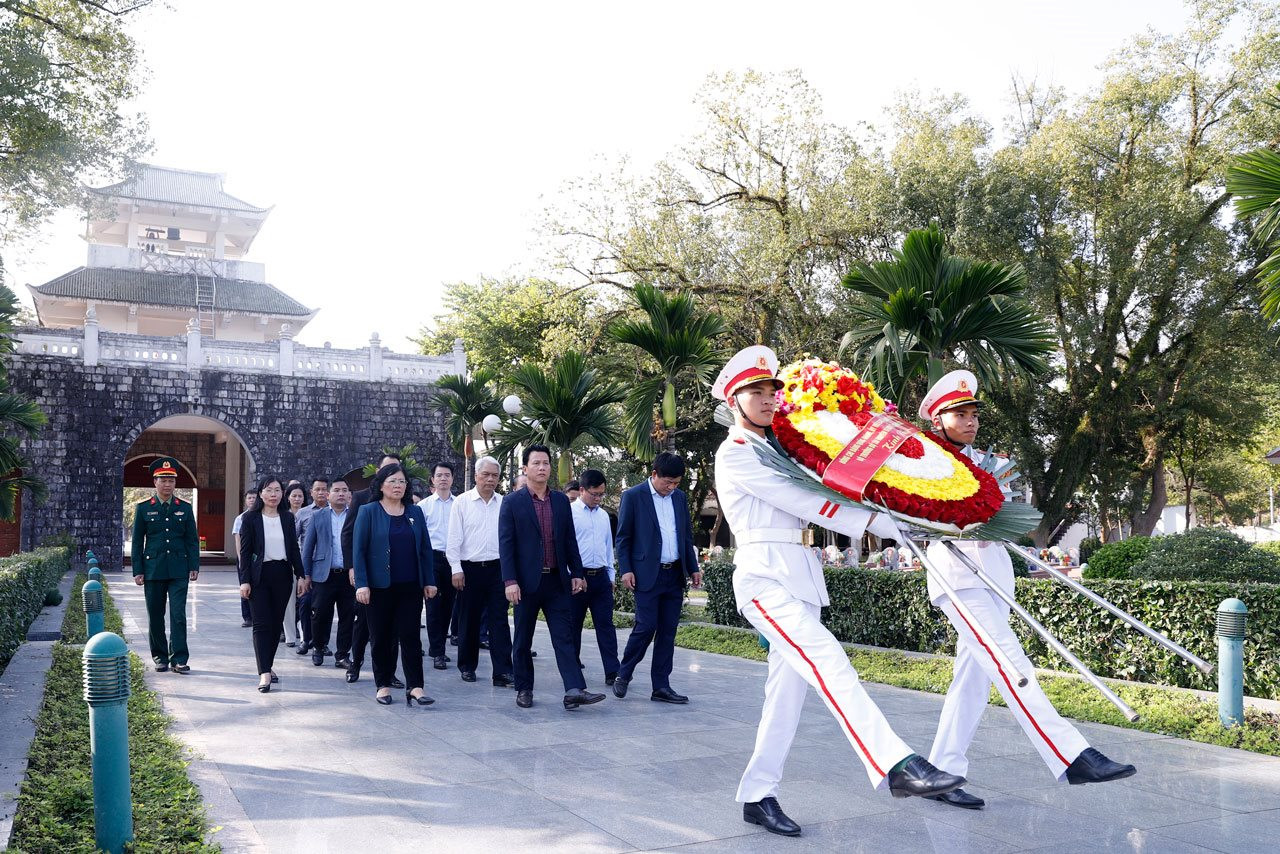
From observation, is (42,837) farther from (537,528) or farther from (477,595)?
(477,595)

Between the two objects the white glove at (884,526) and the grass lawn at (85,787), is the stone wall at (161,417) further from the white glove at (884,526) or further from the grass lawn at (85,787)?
the white glove at (884,526)

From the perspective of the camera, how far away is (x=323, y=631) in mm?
9430

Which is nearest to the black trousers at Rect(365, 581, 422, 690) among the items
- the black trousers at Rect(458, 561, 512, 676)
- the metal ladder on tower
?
the black trousers at Rect(458, 561, 512, 676)

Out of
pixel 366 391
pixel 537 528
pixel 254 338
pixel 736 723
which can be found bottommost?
pixel 736 723

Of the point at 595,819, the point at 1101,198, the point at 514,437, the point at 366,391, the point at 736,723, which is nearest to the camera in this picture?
the point at 595,819

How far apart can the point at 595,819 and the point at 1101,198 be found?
62.3 ft

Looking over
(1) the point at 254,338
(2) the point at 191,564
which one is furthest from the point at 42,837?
(1) the point at 254,338

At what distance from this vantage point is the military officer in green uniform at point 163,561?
28.7 ft

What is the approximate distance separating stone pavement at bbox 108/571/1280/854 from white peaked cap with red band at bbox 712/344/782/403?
1.74 meters

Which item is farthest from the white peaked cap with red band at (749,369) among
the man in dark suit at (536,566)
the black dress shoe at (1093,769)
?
the man in dark suit at (536,566)

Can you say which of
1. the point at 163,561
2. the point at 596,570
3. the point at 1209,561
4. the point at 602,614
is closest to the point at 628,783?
the point at 602,614

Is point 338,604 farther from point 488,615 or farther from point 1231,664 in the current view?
point 1231,664

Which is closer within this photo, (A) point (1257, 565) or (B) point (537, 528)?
(B) point (537, 528)

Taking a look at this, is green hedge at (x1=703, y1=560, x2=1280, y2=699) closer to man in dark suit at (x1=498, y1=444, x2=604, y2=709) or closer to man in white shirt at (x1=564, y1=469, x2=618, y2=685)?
man in white shirt at (x1=564, y1=469, x2=618, y2=685)
